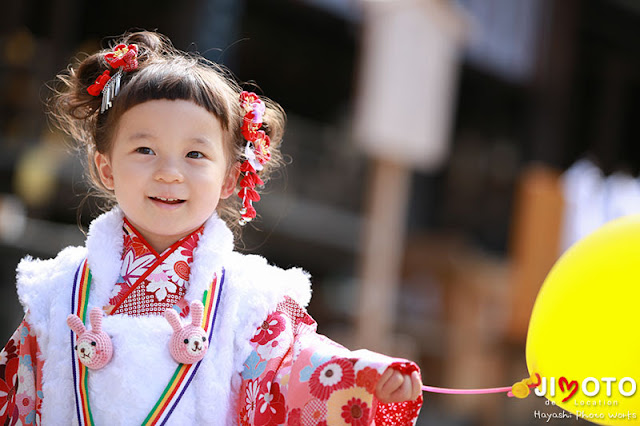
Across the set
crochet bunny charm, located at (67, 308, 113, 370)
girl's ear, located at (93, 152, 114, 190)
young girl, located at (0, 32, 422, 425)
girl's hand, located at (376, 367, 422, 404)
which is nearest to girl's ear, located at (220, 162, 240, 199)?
young girl, located at (0, 32, 422, 425)

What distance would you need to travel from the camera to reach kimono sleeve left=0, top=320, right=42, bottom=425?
1531 mm

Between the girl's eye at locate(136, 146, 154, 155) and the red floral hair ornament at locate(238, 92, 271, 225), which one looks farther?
the red floral hair ornament at locate(238, 92, 271, 225)

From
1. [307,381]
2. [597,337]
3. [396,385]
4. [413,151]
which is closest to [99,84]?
[307,381]

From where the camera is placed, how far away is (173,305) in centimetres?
152

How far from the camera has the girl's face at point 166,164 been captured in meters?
1.50

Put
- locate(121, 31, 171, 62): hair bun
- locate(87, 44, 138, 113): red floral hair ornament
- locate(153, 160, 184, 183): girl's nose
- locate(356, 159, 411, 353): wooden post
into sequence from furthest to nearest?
1. locate(356, 159, 411, 353): wooden post
2. locate(121, 31, 171, 62): hair bun
3. locate(87, 44, 138, 113): red floral hair ornament
4. locate(153, 160, 184, 183): girl's nose

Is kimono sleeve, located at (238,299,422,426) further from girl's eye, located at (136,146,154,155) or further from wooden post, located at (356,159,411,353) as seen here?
wooden post, located at (356,159,411,353)

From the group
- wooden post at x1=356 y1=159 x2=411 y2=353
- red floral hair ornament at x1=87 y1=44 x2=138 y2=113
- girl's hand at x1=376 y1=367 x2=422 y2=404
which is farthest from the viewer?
wooden post at x1=356 y1=159 x2=411 y2=353

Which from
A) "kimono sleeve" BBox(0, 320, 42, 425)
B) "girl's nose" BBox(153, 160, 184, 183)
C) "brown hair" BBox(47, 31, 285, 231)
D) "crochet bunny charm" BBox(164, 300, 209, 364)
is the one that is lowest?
"kimono sleeve" BBox(0, 320, 42, 425)

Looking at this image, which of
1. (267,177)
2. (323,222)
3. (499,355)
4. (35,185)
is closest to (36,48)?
(35,185)

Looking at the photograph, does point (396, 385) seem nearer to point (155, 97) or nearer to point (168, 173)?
point (168, 173)

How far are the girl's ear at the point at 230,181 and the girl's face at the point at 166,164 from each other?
0.10m

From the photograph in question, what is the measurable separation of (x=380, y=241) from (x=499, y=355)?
1288 mm

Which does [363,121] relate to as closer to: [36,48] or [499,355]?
[499,355]
